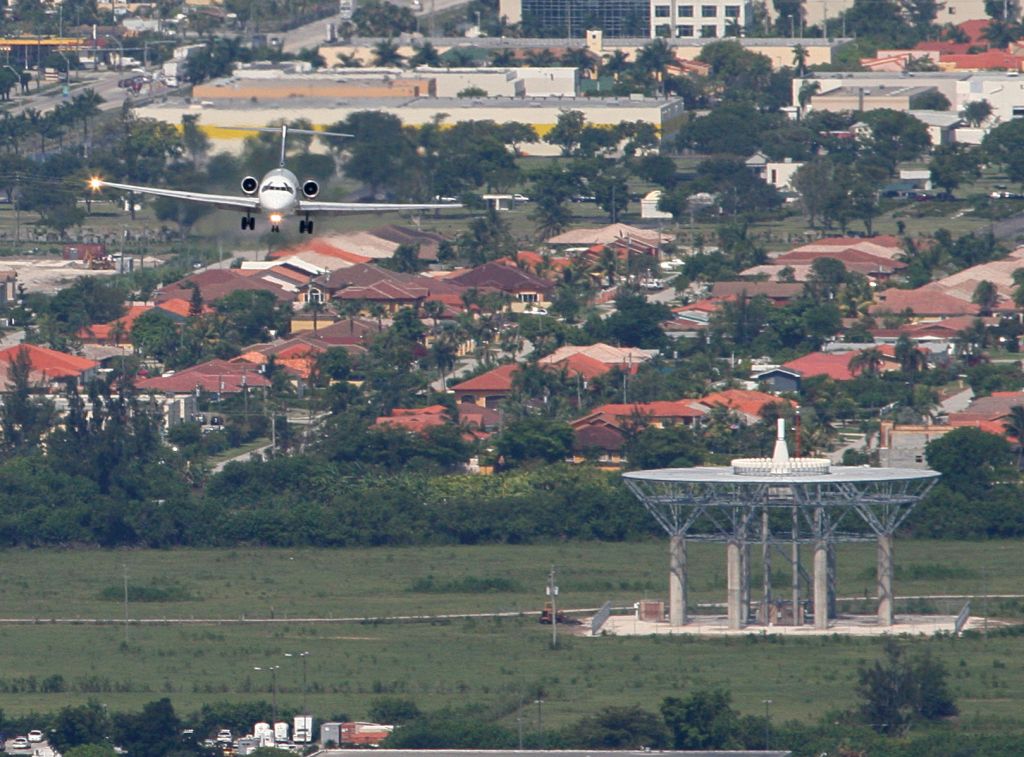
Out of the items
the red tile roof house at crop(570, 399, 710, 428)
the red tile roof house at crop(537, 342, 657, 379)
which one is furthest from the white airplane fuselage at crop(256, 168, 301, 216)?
the red tile roof house at crop(537, 342, 657, 379)

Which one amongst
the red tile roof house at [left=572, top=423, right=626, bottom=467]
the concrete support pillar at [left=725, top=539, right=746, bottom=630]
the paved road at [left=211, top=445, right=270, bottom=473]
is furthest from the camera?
the red tile roof house at [left=572, top=423, right=626, bottom=467]

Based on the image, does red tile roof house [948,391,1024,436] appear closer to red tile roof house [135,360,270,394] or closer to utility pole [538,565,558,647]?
utility pole [538,565,558,647]

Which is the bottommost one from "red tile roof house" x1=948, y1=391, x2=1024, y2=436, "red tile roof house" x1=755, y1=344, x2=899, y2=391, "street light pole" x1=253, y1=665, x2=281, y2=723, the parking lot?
"red tile roof house" x1=755, y1=344, x2=899, y2=391

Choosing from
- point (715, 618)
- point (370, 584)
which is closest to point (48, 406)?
point (370, 584)

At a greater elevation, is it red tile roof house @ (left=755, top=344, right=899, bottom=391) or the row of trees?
the row of trees

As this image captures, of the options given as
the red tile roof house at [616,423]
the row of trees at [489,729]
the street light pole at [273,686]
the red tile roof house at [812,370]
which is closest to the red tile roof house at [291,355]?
the red tile roof house at [616,423]

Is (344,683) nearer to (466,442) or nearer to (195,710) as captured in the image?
(195,710)
